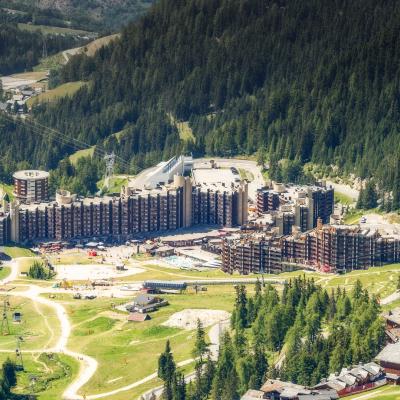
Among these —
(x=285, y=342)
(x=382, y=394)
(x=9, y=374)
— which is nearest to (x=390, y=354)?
(x=382, y=394)

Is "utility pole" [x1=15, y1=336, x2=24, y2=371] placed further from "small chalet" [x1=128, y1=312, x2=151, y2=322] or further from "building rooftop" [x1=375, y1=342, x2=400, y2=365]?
"building rooftop" [x1=375, y1=342, x2=400, y2=365]

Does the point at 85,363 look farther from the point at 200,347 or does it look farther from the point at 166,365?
the point at 166,365

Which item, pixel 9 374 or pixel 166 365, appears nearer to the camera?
pixel 166 365

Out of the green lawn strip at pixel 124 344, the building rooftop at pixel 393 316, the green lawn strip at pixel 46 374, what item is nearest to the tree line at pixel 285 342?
the building rooftop at pixel 393 316

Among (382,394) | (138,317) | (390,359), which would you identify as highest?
(390,359)

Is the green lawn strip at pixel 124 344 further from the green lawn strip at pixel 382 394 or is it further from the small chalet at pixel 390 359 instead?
the green lawn strip at pixel 382 394

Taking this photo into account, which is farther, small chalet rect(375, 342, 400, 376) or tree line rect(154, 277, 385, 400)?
tree line rect(154, 277, 385, 400)

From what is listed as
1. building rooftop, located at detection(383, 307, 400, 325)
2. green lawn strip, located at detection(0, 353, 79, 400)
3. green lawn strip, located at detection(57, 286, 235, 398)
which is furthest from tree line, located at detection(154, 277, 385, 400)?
green lawn strip, located at detection(0, 353, 79, 400)

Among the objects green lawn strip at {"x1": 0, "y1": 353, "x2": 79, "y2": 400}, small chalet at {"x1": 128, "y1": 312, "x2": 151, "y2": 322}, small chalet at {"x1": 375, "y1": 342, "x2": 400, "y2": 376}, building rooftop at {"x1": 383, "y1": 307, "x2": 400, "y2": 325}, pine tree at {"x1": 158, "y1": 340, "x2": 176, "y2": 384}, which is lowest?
green lawn strip at {"x1": 0, "y1": 353, "x2": 79, "y2": 400}

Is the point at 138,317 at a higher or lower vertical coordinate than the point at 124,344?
higher

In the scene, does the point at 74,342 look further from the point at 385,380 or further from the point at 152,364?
→ the point at 385,380
